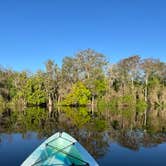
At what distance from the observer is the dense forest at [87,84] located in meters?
63.1

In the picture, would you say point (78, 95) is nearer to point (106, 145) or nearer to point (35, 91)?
point (35, 91)

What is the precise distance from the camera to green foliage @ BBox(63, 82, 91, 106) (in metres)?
62.1

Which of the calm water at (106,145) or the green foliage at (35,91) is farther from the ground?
the green foliage at (35,91)

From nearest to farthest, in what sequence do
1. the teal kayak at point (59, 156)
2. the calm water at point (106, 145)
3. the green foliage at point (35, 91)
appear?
1. the teal kayak at point (59, 156)
2. the calm water at point (106, 145)
3. the green foliage at point (35, 91)

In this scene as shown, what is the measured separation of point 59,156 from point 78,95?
2008 inches

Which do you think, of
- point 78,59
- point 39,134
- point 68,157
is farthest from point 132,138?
point 78,59

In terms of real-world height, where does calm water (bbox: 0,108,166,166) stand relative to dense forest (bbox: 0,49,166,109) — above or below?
below

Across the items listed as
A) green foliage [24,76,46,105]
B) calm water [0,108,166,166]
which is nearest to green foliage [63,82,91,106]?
green foliage [24,76,46,105]

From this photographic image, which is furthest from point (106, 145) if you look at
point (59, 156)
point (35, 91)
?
point (35, 91)

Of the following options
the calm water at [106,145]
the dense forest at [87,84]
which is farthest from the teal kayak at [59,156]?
the dense forest at [87,84]

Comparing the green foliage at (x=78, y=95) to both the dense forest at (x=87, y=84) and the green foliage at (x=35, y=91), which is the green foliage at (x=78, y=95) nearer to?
the dense forest at (x=87, y=84)

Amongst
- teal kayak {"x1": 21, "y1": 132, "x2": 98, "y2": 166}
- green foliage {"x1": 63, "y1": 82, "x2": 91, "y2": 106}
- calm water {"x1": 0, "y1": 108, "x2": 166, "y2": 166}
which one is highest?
green foliage {"x1": 63, "y1": 82, "x2": 91, "y2": 106}

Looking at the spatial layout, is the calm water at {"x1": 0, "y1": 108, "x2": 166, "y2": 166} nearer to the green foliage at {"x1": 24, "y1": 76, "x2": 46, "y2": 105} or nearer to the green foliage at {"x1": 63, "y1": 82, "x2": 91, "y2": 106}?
the green foliage at {"x1": 63, "y1": 82, "x2": 91, "y2": 106}

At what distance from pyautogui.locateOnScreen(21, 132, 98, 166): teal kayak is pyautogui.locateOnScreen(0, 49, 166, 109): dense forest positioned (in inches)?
1915
